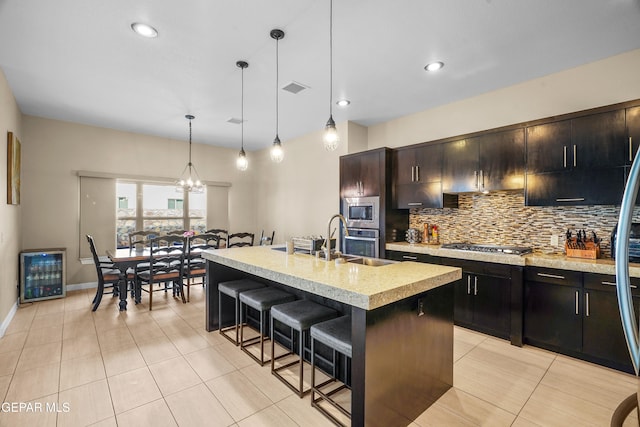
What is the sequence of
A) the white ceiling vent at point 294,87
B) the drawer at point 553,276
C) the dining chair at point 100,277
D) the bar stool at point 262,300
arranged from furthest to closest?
the dining chair at point 100,277
the white ceiling vent at point 294,87
the drawer at point 553,276
the bar stool at point 262,300

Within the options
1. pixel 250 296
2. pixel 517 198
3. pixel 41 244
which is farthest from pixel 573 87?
pixel 41 244

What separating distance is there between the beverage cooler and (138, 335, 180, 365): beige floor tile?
268 cm

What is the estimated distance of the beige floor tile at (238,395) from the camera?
2066mm

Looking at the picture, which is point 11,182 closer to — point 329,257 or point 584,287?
point 329,257

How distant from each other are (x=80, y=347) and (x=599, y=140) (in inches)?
210

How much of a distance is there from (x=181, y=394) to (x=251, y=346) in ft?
2.76

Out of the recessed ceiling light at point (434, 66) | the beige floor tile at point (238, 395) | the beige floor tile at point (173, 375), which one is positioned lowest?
the beige floor tile at point (238, 395)

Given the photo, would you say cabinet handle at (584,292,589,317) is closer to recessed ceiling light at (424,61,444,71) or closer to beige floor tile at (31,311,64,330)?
recessed ceiling light at (424,61,444,71)

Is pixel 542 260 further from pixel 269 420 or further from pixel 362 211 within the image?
pixel 269 420

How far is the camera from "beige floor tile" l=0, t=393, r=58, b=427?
6.36 ft

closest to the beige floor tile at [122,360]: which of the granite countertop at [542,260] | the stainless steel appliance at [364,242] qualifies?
the stainless steel appliance at [364,242]

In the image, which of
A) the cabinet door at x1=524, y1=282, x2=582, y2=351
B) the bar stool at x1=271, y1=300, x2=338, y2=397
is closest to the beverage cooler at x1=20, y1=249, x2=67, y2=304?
the bar stool at x1=271, y1=300, x2=338, y2=397

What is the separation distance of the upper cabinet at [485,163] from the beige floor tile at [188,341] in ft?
10.9

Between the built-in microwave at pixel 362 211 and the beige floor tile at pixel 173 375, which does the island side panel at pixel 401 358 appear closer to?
the beige floor tile at pixel 173 375
